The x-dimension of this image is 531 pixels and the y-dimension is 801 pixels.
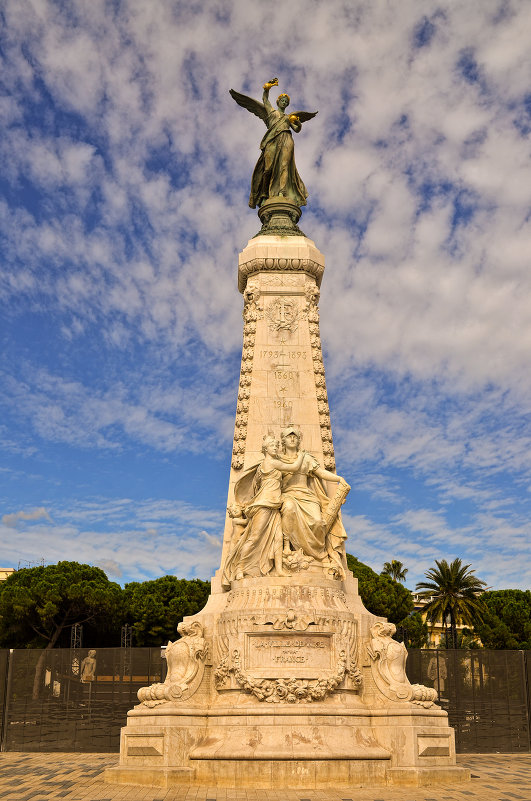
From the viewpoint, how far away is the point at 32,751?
18.7 m

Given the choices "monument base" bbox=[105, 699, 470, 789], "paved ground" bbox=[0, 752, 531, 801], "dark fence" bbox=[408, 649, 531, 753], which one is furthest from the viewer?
"dark fence" bbox=[408, 649, 531, 753]

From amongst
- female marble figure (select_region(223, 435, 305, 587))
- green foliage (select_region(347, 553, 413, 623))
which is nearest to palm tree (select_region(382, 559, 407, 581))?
green foliage (select_region(347, 553, 413, 623))

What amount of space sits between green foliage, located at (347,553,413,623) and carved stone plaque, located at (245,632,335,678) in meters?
27.7

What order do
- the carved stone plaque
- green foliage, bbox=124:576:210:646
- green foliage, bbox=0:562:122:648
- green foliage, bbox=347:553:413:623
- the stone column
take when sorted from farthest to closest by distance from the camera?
1. green foliage, bbox=347:553:413:623
2. green foliage, bbox=124:576:210:646
3. green foliage, bbox=0:562:122:648
4. the stone column
5. the carved stone plaque

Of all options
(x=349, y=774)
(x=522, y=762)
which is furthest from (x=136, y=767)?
(x=522, y=762)

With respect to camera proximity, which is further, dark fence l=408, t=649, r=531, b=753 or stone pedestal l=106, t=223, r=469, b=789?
dark fence l=408, t=649, r=531, b=753

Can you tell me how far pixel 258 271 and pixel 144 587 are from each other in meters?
28.3

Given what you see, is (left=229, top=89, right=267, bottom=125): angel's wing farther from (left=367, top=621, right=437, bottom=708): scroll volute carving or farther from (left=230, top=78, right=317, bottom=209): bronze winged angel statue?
(left=367, top=621, right=437, bottom=708): scroll volute carving

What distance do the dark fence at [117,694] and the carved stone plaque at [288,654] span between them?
6.16 meters

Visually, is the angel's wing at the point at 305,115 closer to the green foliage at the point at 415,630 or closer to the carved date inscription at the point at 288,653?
the carved date inscription at the point at 288,653

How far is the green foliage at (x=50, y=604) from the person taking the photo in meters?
37.5

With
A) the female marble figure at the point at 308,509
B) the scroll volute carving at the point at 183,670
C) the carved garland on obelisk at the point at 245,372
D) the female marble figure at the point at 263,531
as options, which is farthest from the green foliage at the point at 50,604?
the female marble figure at the point at 308,509

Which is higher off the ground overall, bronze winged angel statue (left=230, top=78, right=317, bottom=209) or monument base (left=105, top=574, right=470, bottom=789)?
bronze winged angel statue (left=230, top=78, right=317, bottom=209)

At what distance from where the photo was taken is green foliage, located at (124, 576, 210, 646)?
40.9 metres
